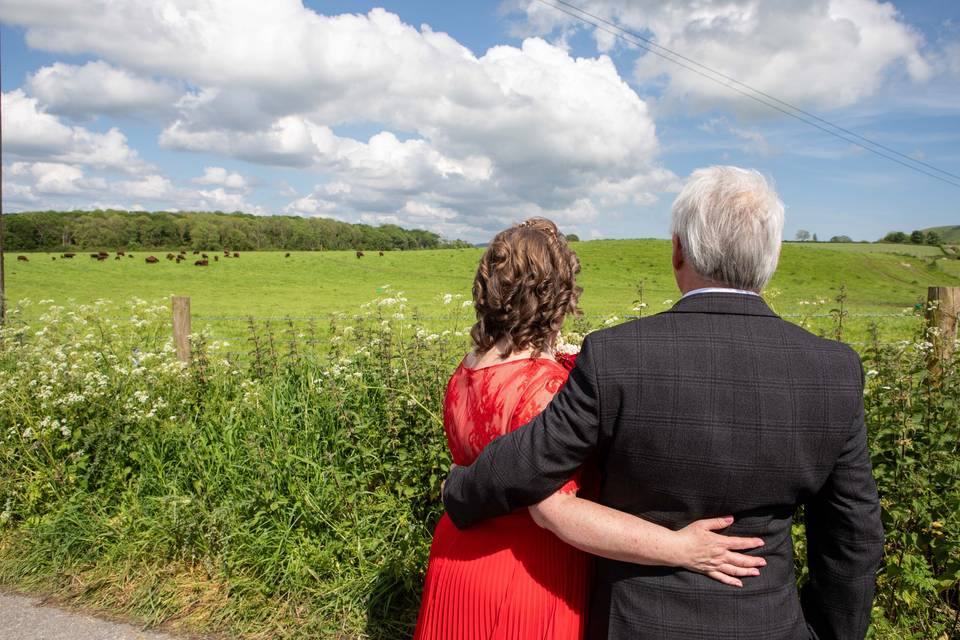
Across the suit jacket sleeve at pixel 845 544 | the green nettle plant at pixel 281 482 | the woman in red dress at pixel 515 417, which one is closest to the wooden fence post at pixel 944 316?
the green nettle plant at pixel 281 482

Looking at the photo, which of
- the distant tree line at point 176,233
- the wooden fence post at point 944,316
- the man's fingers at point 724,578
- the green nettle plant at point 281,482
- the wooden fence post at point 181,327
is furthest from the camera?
the distant tree line at point 176,233

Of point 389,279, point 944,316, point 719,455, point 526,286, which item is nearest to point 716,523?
point 719,455

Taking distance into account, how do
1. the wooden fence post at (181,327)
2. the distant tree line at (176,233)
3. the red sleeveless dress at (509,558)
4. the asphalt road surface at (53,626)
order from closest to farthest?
the red sleeveless dress at (509,558), the asphalt road surface at (53,626), the wooden fence post at (181,327), the distant tree line at (176,233)

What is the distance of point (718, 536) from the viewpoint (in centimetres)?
173

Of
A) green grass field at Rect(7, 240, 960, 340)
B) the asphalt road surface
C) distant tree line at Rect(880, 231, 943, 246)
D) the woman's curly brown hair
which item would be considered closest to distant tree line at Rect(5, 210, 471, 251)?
green grass field at Rect(7, 240, 960, 340)

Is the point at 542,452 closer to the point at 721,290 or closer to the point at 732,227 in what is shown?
the point at 721,290

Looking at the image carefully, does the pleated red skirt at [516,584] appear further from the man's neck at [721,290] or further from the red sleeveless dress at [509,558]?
the man's neck at [721,290]

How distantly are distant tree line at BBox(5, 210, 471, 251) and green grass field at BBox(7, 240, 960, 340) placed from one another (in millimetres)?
21859

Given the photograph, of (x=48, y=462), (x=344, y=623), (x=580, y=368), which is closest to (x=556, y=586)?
(x=580, y=368)

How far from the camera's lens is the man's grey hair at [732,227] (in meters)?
1.70

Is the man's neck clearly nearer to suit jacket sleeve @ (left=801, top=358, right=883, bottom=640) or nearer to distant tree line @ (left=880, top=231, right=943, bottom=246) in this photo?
suit jacket sleeve @ (left=801, top=358, right=883, bottom=640)

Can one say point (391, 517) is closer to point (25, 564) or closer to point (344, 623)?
point (344, 623)

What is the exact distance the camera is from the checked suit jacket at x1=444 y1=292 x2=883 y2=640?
1.65 metres

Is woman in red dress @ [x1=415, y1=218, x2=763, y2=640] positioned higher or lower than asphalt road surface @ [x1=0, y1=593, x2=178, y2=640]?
higher
